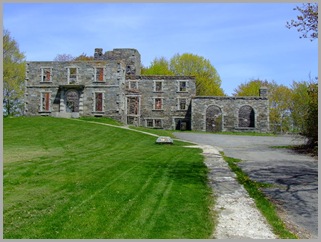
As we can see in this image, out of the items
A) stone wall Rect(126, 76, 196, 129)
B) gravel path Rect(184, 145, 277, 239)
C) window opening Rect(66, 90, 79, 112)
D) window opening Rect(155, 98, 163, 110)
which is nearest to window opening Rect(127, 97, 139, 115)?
stone wall Rect(126, 76, 196, 129)

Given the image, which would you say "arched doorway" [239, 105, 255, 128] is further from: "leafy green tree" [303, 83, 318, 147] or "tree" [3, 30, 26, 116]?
"tree" [3, 30, 26, 116]

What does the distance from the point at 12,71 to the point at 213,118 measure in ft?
92.7

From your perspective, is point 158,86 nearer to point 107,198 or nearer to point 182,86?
point 182,86

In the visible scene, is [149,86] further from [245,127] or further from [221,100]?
[245,127]

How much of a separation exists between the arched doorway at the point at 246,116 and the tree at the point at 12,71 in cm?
3011

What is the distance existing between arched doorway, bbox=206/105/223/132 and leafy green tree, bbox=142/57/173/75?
60.2ft

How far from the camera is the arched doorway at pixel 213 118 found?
4925 centimetres

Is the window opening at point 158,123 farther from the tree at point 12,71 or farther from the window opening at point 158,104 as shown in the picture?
the tree at point 12,71

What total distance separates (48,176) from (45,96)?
115 ft

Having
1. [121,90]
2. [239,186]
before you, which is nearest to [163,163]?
[239,186]

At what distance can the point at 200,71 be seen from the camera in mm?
66438

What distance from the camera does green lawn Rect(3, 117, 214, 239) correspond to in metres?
6.50

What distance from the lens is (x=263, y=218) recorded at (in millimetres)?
7648

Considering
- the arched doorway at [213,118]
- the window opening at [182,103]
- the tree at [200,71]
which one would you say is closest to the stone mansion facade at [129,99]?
the arched doorway at [213,118]
